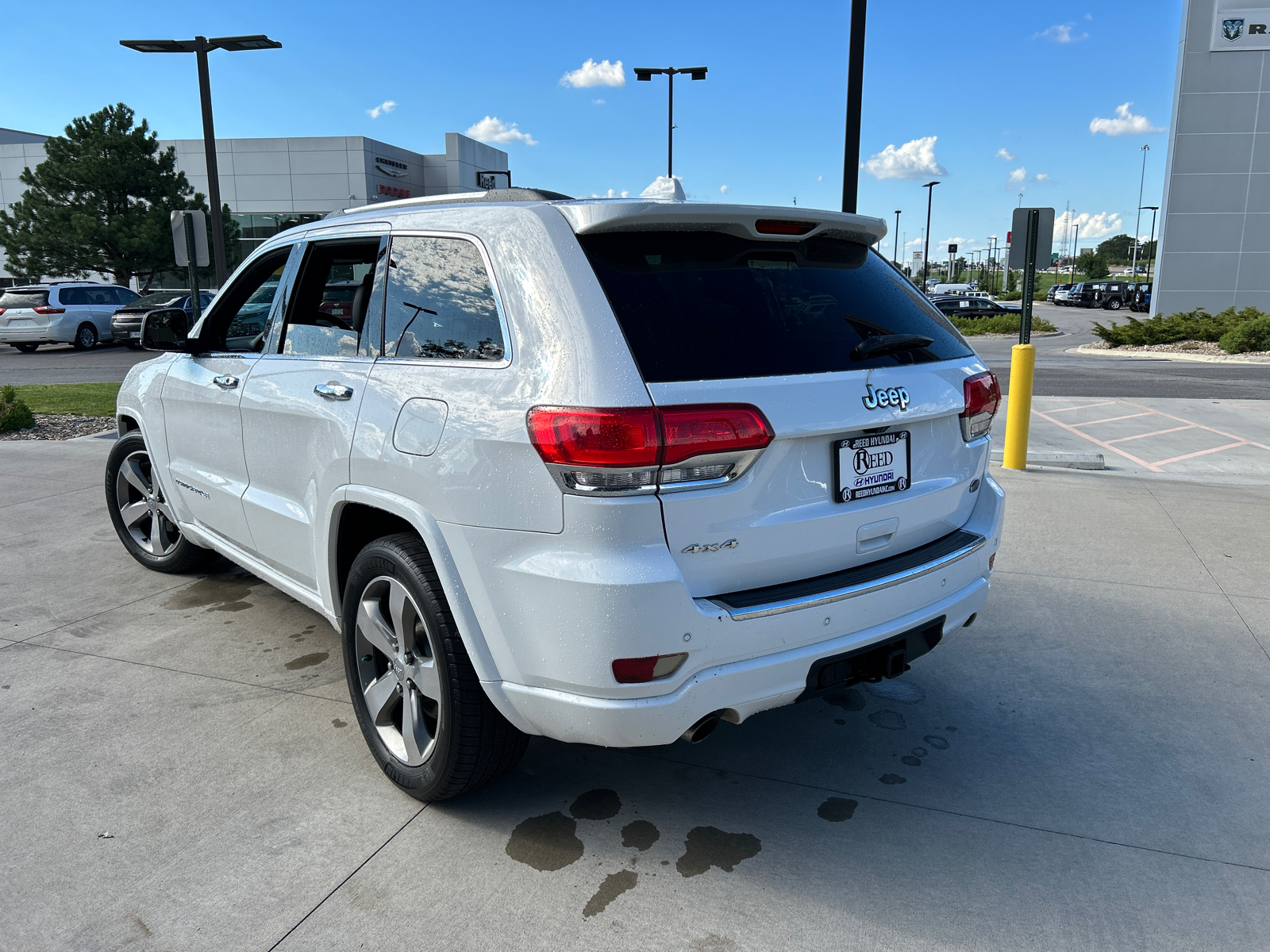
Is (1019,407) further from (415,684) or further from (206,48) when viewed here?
(206,48)

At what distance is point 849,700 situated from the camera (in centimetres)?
374

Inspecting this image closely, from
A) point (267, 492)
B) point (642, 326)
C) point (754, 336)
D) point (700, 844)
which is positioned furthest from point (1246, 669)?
point (267, 492)

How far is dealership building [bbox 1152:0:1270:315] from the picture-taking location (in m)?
29.7

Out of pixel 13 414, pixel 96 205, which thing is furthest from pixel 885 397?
pixel 96 205

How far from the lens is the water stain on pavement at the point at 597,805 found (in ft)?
9.55

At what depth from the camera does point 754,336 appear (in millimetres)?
2547

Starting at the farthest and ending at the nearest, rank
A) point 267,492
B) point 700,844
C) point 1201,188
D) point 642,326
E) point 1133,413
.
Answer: point 1201,188, point 1133,413, point 267,492, point 700,844, point 642,326

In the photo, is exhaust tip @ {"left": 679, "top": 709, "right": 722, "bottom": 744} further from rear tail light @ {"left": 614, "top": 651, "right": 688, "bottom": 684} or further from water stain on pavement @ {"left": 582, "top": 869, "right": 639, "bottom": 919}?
water stain on pavement @ {"left": 582, "top": 869, "right": 639, "bottom": 919}

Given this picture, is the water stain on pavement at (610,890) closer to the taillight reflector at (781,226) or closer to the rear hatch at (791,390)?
the rear hatch at (791,390)

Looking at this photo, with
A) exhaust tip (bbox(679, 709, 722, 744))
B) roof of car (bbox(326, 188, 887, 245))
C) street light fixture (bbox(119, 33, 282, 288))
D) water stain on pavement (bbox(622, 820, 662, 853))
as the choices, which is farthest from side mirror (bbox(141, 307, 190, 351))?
street light fixture (bbox(119, 33, 282, 288))

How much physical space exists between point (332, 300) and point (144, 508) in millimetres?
2568

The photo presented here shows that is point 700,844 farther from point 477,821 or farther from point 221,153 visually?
point 221,153

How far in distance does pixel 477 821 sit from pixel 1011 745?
6.21 ft

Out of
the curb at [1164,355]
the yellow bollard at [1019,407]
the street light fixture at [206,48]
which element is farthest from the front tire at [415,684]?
the curb at [1164,355]
